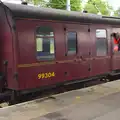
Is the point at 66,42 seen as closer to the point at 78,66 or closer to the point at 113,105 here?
the point at 78,66

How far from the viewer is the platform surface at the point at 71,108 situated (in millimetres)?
6414

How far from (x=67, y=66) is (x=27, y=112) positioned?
2.82 meters

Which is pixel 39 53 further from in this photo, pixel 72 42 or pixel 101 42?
pixel 101 42

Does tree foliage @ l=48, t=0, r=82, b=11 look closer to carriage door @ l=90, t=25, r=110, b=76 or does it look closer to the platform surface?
carriage door @ l=90, t=25, r=110, b=76

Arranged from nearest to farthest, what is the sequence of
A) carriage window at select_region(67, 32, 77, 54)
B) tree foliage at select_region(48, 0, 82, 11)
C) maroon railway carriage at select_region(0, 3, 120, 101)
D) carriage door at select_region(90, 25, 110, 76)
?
maroon railway carriage at select_region(0, 3, 120, 101), carriage window at select_region(67, 32, 77, 54), carriage door at select_region(90, 25, 110, 76), tree foliage at select_region(48, 0, 82, 11)

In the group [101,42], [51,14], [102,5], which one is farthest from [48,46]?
[102,5]

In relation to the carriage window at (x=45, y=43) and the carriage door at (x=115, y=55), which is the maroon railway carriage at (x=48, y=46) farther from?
the carriage door at (x=115, y=55)

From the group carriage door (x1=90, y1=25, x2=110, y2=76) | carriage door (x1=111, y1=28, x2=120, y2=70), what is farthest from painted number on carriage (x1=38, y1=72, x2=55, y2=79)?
carriage door (x1=111, y1=28, x2=120, y2=70)

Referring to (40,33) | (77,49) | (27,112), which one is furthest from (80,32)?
(27,112)

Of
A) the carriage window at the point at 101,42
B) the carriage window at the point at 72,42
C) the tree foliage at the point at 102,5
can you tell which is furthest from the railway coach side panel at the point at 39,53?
the tree foliage at the point at 102,5

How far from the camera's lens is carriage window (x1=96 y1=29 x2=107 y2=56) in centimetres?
1055

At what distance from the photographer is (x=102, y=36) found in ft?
35.6

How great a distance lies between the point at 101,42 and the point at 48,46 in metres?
2.97

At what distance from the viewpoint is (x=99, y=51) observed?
1067 cm
